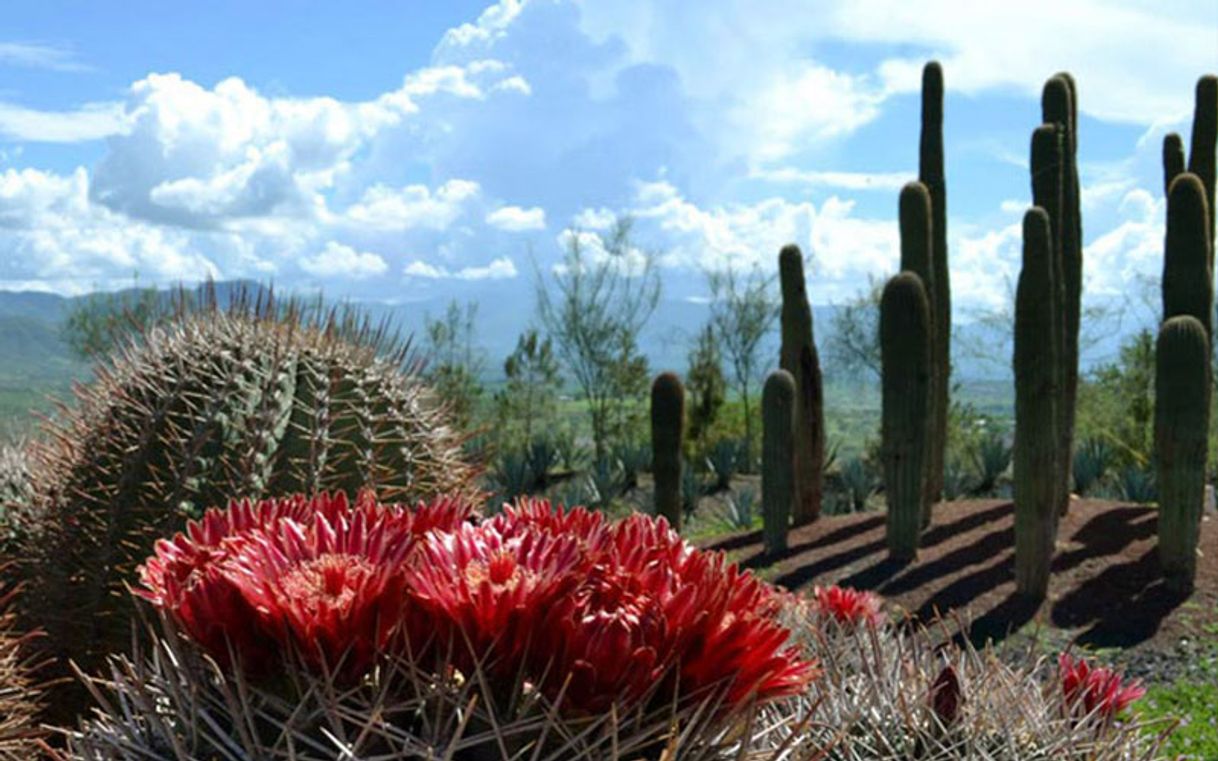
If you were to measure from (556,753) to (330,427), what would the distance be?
2305 millimetres

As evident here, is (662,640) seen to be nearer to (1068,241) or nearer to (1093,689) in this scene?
(1093,689)

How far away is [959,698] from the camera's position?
87.8 inches

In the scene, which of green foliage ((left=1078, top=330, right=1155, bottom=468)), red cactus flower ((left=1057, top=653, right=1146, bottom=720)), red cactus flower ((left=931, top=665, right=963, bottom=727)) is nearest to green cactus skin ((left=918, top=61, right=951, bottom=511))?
green foliage ((left=1078, top=330, right=1155, bottom=468))

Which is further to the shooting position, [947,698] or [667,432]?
[667,432]

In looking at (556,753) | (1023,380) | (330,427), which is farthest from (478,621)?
(1023,380)

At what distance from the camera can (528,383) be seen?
3011 cm

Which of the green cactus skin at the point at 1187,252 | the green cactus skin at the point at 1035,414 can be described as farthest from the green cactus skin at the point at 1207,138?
the green cactus skin at the point at 1035,414

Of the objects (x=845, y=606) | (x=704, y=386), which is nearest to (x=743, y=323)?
(x=704, y=386)

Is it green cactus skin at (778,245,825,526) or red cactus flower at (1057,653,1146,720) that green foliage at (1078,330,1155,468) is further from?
red cactus flower at (1057,653,1146,720)

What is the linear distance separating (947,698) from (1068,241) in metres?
14.7

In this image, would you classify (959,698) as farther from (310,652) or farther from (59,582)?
(59,582)

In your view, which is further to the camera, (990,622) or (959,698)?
(990,622)

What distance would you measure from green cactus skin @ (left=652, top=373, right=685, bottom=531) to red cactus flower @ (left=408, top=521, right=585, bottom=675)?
1192cm

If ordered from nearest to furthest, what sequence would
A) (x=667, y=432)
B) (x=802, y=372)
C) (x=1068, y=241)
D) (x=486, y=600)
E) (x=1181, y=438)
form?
(x=486, y=600), (x=1181, y=438), (x=667, y=432), (x=1068, y=241), (x=802, y=372)
